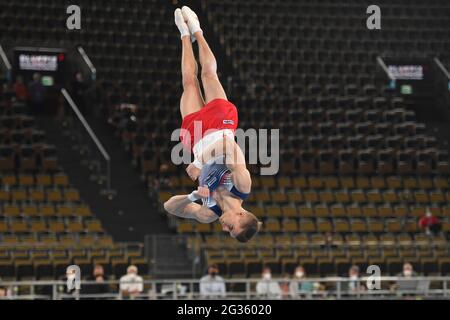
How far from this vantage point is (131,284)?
662 inches

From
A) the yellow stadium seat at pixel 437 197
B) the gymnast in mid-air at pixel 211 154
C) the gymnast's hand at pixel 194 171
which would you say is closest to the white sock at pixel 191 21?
the gymnast in mid-air at pixel 211 154

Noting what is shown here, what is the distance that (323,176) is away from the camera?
73.9ft

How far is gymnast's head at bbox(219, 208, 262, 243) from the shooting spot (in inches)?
448

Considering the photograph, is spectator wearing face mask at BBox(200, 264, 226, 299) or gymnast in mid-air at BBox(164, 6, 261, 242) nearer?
gymnast in mid-air at BBox(164, 6, 261, 242)

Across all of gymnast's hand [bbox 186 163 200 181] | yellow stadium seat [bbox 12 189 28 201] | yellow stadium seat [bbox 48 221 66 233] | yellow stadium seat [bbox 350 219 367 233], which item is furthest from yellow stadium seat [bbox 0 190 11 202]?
gymnast's hand [bbox 186 163 200 181]

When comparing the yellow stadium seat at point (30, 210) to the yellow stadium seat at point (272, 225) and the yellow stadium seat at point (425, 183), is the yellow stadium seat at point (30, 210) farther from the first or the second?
the yellow stadium seat at point (425, 183)

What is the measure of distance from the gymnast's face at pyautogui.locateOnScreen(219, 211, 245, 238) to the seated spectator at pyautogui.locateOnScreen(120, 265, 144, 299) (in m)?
4.75

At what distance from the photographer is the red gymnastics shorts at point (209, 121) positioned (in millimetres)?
11906

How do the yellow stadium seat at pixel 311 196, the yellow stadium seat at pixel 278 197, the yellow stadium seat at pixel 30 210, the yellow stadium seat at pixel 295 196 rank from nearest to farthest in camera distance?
1. the yellow stadium seat at pixel 30 210
2. the yellow stadium seat at pixel 278 197
3. the yellow stadium seat at pixel 295 196
4. the yellow stadium seat at pixel 311 196

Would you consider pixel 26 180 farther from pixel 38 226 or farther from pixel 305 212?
pixel 305 212

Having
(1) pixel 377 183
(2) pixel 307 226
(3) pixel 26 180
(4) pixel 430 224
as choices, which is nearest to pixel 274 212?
(2) pixel 307 226

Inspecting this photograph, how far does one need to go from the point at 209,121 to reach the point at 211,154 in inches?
17.7

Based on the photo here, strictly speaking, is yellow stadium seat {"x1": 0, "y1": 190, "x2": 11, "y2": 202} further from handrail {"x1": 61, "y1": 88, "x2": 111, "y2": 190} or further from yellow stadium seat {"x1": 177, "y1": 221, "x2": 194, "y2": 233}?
yellow stadium seat {"x1": 177, "y1": 221, "x2": 194, "y2": 233}
